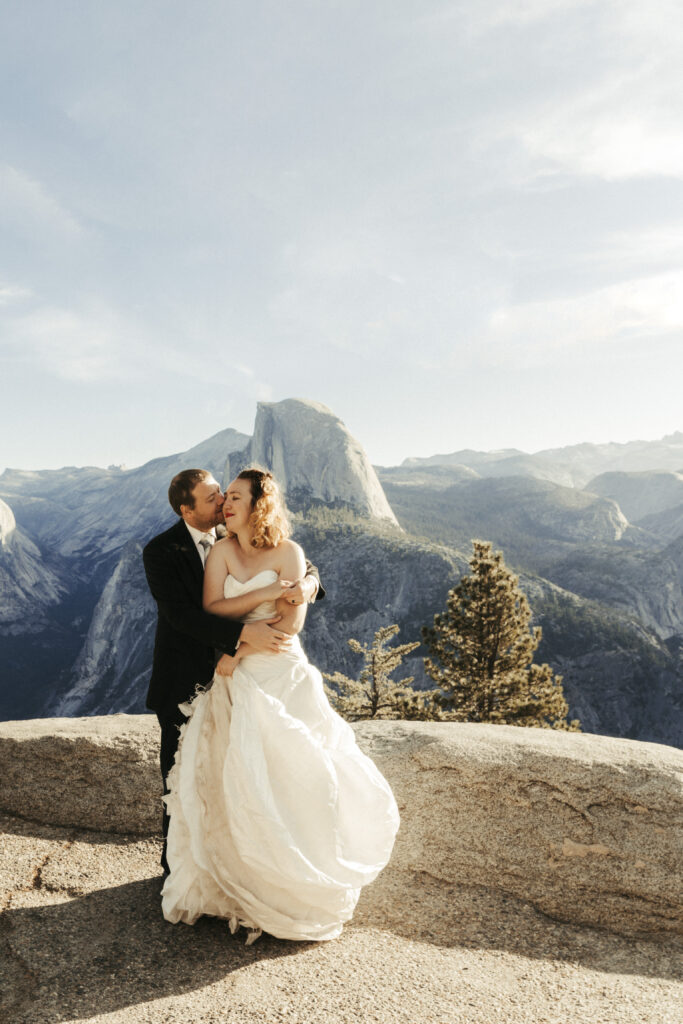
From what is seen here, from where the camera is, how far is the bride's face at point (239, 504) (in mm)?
3988

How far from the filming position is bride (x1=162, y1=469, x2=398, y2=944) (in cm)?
383

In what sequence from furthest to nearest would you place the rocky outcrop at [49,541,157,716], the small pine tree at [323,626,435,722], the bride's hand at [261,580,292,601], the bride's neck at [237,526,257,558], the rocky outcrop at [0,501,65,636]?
the rocky outcrop at [0,501,65,636], the rocky outcrop at [49,541,157,716], the small pine tree at [323,626,435,722], the bride's neck at [237,526,257,558], the bride's hand at [261,580,292,601]

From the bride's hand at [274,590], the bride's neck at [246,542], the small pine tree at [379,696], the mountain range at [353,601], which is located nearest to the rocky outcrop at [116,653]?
the mountain range at [353,601]

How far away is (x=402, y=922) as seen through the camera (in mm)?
4484

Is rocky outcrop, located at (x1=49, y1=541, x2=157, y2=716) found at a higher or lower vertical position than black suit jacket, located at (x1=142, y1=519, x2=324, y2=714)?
lower

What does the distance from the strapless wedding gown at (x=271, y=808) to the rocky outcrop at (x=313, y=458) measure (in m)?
123

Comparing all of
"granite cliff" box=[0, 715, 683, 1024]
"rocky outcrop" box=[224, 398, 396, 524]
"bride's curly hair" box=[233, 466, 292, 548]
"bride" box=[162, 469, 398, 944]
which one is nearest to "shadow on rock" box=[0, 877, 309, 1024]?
"granite cliff" box=[0, 715, 683, 1024]

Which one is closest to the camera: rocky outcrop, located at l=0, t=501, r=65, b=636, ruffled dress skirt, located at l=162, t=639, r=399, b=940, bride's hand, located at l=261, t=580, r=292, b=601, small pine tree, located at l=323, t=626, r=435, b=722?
ruffled dress skirt, located at l=162, t=639, r=399, b=940

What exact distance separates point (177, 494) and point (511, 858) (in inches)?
178

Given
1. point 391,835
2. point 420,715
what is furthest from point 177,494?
point 420,715

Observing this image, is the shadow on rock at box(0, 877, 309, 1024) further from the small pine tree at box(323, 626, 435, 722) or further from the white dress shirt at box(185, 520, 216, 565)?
the small pine tree at box(323, 626, 435, 722)

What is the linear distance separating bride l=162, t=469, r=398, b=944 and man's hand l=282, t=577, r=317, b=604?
0.11 ft

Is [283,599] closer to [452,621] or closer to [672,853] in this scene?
[672,853]

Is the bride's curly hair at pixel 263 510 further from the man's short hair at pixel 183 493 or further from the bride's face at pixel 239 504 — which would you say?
the man's short hair at pixel 183 493
